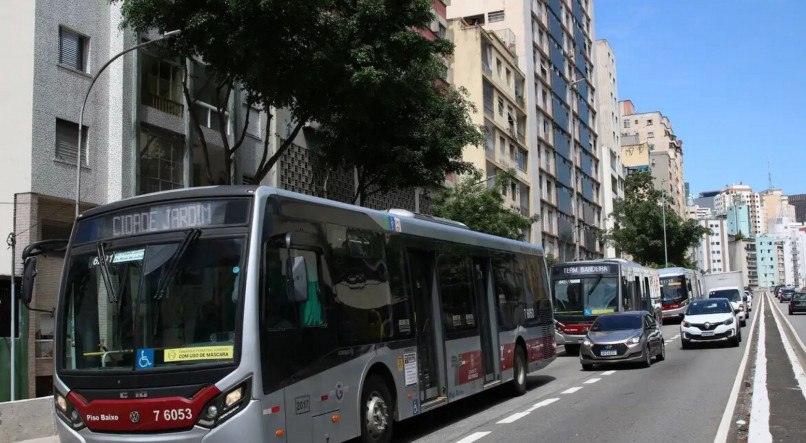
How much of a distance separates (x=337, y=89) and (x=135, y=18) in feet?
15.9

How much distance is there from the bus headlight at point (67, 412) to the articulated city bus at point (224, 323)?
0.06 ft

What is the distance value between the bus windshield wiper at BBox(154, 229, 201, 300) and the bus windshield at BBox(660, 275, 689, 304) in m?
42.0

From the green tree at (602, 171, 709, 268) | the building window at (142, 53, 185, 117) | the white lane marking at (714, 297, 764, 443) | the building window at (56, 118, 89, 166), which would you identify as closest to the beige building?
the green tree at (602, 171, 709, 268)

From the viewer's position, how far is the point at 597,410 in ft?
41.1

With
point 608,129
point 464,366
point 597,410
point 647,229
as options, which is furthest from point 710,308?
point 608,129

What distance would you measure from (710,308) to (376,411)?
19637 mm

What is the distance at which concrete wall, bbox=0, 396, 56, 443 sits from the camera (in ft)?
37.0

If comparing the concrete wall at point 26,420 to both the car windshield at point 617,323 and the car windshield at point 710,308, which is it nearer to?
the car windshield at point 617,323

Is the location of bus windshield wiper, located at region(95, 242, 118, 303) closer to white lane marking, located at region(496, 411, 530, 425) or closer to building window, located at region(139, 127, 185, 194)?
white lane marking, located at region(496, 411, 530, 425)

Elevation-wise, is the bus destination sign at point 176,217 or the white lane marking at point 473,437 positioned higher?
the bus destination sign at point 176,217

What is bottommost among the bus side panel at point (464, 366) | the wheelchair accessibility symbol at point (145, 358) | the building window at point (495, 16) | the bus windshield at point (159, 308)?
the bus side panel at point (464, 366)

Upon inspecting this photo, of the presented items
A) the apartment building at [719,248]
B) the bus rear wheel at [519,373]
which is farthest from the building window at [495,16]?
the apartment building at [719,248]

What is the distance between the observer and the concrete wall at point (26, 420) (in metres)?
11.3

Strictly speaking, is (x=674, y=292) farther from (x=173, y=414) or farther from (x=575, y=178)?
(x=173, y=414)
